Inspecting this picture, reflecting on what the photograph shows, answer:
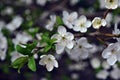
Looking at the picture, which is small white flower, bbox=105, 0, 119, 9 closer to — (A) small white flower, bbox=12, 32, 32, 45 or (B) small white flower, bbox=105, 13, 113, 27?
(B) small white flower, bbox=105, 13, 113, 27

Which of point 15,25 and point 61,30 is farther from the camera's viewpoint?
point 15,25

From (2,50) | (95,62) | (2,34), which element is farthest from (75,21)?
(95,62)

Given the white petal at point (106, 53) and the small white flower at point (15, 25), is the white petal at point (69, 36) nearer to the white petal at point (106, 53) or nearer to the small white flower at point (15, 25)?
the white petal at point (106, 53)

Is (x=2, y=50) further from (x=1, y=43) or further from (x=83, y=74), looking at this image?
(x=83, y=74)

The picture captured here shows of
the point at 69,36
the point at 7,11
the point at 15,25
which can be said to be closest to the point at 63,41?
the point at 69,36

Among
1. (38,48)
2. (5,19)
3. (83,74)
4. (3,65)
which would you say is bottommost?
(83,74)

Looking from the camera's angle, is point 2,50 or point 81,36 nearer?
point 81,36

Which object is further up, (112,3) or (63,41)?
(112,3)

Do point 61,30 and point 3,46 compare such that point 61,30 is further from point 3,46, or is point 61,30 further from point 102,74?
point 102,74
